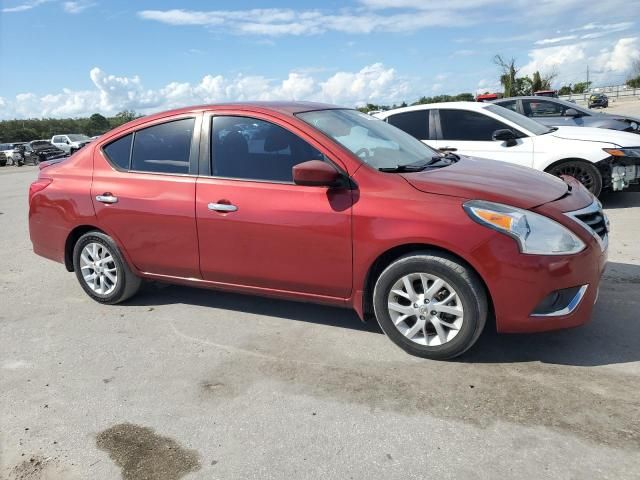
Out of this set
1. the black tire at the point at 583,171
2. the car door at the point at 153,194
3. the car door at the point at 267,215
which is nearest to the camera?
the car door at the point at 267,215

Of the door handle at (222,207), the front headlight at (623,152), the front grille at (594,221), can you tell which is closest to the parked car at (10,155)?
the front headlight at (623,152)

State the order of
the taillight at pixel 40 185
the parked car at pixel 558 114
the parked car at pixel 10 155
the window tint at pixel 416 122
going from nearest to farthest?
the taillight at pixel 40 185, the window tint at pixel 416 122, the parked car at pixel 558 114, the parked car at pixel 10 155

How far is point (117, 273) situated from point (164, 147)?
1194 millimetres

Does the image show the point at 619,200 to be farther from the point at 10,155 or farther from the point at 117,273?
the point at 10,155

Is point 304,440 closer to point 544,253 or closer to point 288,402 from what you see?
point 288,402

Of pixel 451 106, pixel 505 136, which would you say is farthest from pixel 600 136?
pixel 451 106

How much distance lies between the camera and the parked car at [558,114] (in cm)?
1068

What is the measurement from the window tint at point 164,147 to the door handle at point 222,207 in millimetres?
424

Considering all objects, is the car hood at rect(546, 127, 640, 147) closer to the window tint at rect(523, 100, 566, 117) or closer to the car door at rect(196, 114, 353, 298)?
the window tint at rect(523, 100, 566, 117)

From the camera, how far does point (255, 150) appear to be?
4.18 metres

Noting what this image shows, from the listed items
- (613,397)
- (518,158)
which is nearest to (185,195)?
(613,397)

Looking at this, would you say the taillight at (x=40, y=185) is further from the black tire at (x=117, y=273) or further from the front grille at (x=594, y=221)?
the front grille at (x=594, y=221)

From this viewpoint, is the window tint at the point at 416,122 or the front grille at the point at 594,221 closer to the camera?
the front grille at the point at 594,221

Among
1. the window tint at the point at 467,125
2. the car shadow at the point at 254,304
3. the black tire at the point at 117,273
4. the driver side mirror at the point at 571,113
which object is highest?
the driver side mirror at the point at 571,113
